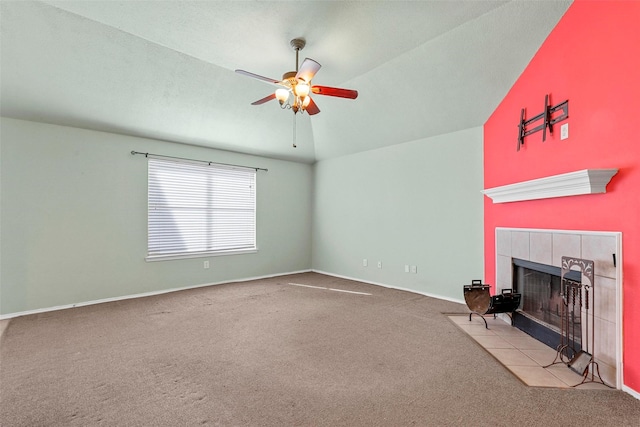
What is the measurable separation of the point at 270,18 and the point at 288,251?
456cm

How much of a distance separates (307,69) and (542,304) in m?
3.24

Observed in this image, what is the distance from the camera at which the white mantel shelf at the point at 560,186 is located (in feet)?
7.33

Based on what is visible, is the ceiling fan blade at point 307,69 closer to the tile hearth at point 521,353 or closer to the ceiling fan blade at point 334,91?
the ceiling fan blade at point 334,91

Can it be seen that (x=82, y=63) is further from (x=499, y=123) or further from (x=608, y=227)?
(x=608, y=227)

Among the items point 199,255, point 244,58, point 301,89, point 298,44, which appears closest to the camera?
point 301,89

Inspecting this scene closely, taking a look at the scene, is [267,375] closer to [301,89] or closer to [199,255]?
[301,89]

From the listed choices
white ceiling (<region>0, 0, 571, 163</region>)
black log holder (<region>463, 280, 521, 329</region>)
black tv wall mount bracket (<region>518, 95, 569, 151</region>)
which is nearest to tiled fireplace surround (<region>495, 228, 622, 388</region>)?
black log holder (<region>463, 280, 521, 329</region>)

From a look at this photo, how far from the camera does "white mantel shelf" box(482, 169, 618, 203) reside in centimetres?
223

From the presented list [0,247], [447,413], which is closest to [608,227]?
[447,413]

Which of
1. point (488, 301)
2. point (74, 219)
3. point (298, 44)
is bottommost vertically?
point (488, 301)

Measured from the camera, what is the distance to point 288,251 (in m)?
6.57

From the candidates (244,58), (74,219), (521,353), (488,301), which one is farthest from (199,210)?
(521,353)

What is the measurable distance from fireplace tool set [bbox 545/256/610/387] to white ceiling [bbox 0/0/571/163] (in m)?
2.21

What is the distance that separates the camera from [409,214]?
500cm
